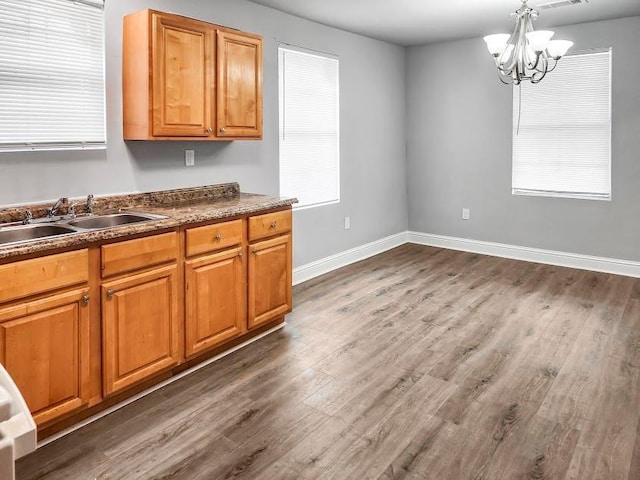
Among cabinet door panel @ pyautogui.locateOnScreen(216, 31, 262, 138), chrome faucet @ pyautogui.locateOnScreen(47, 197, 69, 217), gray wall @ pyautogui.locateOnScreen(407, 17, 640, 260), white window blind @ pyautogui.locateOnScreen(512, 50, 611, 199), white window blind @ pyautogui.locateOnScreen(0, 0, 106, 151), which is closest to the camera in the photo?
white window blind @ pyautogui.locateOnScreen(0, 0, 106, 151)

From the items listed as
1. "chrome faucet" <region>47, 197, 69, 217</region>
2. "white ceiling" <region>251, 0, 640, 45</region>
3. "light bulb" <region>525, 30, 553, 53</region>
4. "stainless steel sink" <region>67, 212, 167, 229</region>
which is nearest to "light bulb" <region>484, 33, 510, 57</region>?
"light bulb" <region>525, 30, 553, 53</region>

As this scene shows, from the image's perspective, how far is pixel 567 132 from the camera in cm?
532

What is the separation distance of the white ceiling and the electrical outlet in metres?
1.38

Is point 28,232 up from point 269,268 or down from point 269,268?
up

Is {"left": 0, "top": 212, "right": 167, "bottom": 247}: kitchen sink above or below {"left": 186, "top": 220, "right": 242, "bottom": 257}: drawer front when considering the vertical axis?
above

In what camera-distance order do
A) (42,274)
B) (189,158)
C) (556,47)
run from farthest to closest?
(189,158) → (556,47) → (42,274)

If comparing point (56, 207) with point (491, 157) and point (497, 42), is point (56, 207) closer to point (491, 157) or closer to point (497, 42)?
point (497, 42)

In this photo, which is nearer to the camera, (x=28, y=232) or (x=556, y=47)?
(x=28, y=232)

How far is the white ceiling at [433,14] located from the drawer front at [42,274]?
108 inches

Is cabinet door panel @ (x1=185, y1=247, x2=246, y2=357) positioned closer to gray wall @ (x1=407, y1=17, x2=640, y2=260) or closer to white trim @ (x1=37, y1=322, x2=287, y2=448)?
white trim @ (x1=37, y1=322, x2=287, y2=448)

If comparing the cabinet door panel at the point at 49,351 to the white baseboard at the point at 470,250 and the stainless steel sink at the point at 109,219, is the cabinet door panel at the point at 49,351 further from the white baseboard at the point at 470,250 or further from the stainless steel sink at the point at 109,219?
the white baseboard at the point at 470,250

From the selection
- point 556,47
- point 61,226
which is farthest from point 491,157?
point 61,226

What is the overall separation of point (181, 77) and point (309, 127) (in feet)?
6.25

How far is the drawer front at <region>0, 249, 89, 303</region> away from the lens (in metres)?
2.10
